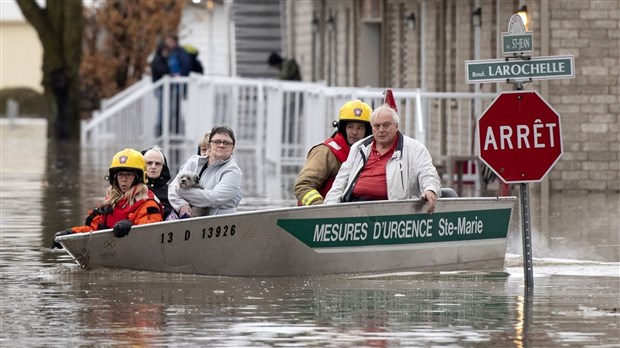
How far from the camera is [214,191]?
50.8ft

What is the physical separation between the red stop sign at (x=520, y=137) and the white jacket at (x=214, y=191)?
2.31 meters

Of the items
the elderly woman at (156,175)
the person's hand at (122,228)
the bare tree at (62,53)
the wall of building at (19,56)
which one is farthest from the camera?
the wall of building at (19,56)

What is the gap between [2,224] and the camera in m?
20.4

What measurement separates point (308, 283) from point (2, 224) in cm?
659

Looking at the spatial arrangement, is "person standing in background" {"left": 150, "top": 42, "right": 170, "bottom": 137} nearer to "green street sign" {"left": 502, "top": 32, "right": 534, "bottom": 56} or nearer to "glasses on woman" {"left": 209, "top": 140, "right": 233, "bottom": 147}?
"glasses on woman" {"left": 209, "top": 140, "right": 233, "bottom": 147}

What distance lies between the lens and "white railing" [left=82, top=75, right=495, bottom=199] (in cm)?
2688

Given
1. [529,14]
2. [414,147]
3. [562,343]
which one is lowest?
[562,343]

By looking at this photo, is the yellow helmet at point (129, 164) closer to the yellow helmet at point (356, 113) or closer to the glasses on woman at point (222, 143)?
the glasses on woman at point (222, 143)

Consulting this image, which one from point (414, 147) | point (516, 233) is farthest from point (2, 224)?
point (414, 147)

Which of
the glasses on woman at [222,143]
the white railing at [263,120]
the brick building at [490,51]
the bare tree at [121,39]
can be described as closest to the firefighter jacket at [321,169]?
the glasses on woman at [222,143]

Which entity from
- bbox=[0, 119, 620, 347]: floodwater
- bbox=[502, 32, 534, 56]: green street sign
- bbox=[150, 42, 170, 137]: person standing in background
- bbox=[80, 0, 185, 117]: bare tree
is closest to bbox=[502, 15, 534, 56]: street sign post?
bbox=[502, 32, 534, 56]: green street sign

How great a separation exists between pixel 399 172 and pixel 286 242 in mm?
1012

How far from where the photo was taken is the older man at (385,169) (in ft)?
49.1

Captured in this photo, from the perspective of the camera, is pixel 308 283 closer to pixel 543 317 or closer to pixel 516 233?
pixel 543 317
